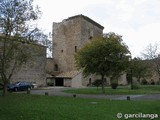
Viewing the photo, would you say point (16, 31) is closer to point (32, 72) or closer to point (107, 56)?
point (107, 56)

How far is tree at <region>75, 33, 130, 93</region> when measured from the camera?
36.8 m

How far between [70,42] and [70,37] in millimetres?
1325

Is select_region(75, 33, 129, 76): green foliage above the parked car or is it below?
above

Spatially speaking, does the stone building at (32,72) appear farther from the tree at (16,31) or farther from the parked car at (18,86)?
the tree at (16,31)

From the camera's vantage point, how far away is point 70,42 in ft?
246

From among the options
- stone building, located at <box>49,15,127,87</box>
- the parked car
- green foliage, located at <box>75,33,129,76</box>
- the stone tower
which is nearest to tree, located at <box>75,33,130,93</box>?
green foliage, located at <box>75,33,129,76</box>

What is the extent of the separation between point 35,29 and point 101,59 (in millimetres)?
12080

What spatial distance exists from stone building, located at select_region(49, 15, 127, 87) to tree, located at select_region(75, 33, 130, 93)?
29.3 metres

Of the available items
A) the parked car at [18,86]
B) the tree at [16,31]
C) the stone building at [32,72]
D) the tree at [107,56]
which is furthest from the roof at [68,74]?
the tree at [16,31]

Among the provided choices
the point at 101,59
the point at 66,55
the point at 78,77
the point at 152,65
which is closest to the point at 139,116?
the point at 101,59

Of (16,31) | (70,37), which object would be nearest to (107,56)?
(16,31)

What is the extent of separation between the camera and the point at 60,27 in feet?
255

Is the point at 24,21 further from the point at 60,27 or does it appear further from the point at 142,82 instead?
the point at 142,82

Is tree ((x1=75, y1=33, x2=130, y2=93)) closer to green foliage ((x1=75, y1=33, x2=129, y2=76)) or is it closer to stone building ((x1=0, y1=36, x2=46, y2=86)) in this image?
green foliage ((x1=75, y1=33, x2=129, y2=76))
